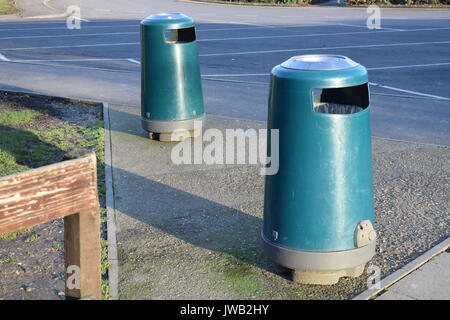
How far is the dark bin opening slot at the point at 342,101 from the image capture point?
5199mm

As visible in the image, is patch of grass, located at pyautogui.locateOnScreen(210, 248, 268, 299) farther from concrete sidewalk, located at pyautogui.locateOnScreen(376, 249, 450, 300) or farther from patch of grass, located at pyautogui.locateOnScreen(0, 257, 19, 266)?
patch of grass, located at pyautogui.locateOnScreen(0, 257, 19, 266)

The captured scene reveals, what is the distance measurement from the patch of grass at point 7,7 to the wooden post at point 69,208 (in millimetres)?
23743

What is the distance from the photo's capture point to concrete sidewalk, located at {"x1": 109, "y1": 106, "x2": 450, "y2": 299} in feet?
16.0

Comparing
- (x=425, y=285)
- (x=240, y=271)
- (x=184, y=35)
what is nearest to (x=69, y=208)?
(x=240, y=271)

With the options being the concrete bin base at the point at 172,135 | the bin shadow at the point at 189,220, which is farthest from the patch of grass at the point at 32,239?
the concrete bin base at the point at 172,135

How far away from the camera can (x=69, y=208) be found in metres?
3.66

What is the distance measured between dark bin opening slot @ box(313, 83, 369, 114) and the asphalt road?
10.7 feet

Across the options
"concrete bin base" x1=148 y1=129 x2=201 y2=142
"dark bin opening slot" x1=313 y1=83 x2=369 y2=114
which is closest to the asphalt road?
"concrete bin base" x1=148 y1=129 x2=201 y2=142

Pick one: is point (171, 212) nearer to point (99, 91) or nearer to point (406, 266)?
point (406, 266)

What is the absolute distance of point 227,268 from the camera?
→ 5109 mm

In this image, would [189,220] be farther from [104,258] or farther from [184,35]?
[184,35]

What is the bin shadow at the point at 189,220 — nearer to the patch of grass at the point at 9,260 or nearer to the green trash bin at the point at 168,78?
the patch of grass at the point at 9,260

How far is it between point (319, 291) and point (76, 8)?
85.6 ft

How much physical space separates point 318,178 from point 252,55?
10839 mm
